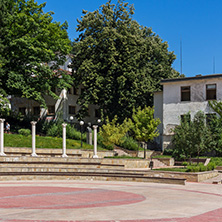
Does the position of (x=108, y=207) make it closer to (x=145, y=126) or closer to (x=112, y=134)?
(x=112, y=134)

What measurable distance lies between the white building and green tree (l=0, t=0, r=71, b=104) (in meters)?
12.3

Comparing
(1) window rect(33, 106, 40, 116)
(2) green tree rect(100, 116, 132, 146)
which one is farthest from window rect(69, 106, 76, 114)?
(2) green tree rect(100, 116, 132, 146)

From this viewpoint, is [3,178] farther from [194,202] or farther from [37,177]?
[194,202]

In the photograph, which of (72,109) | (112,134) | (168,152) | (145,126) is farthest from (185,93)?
(72,109)

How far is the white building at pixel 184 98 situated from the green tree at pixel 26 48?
1234cm

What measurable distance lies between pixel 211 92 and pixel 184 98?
3138 millimetres

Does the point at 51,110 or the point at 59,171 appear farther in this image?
the point at 51,110

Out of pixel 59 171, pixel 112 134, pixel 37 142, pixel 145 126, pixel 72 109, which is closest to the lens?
pixel 59 171

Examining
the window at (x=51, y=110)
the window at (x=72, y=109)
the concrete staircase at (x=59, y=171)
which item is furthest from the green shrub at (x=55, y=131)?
the concrete staircase at (x=59, y=171)

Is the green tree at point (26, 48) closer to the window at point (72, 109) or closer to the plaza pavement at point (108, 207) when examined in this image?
the window at point (72, 109)

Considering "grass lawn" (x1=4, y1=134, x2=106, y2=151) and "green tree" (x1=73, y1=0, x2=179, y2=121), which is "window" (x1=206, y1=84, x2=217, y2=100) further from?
"grass lawn" (x1=4, y1=134, x2=106, y2=151)

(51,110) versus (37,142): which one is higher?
(51,110)

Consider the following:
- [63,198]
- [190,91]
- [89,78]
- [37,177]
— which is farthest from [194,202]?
[89,78]

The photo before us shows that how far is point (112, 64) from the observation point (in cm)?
4462
